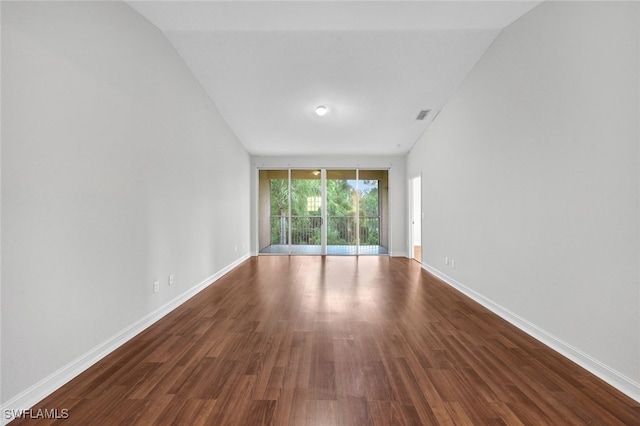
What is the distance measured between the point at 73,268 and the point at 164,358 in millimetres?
908

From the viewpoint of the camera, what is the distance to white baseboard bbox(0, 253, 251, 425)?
1.50 m

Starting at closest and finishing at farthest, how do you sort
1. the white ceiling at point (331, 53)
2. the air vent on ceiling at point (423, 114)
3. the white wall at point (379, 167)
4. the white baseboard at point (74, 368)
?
the white baseboard at point (74, 368) < the white ceiling at point (331, 53) < the air vent on ceiling at point (423, 114) < the white wall at point (379, 167)

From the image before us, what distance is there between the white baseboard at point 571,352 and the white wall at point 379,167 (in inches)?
137

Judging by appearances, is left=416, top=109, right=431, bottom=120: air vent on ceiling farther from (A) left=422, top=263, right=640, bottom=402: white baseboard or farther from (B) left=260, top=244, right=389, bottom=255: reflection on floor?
(B) left=260, top=244, right=389, bottom=255: reflection on floor

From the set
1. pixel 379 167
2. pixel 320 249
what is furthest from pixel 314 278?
pixel 379 167

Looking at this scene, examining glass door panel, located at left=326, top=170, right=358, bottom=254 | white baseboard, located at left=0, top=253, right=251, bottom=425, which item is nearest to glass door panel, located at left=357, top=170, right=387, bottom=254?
glass door panel, located at left=326, top=170, right=358, bottom=254

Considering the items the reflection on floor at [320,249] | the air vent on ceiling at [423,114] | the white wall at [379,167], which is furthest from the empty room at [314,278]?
the reflection on floor at [320,249]

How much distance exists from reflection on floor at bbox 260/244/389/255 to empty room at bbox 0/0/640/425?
260 cm

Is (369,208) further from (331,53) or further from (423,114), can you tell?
(331,53)

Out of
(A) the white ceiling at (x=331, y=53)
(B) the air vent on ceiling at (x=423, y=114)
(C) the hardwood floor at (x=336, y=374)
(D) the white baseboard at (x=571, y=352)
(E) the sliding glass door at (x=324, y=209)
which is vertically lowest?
(C) the hardwood floor at (x=336, y=374)

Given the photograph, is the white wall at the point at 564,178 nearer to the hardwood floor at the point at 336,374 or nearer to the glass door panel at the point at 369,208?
the hardwood floor at the point at 336,374

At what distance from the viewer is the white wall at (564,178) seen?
174cm

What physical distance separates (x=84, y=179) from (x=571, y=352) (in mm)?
3823

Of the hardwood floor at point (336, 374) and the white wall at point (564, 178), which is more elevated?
the white wall at point (564, 178)
